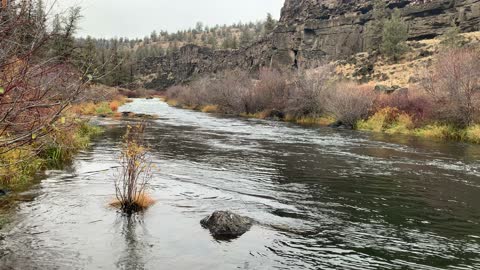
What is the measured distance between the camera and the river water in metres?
8.81

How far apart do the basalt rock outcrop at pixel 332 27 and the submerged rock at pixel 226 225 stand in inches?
3149

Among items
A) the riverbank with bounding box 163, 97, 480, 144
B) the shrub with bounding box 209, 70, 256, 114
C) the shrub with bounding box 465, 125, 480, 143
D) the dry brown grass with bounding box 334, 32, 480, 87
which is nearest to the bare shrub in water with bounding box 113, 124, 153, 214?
the shrub with bounding box 465, 125, 480, 143

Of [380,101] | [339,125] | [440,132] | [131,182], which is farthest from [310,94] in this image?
[131,182]

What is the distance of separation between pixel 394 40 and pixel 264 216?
77940mm

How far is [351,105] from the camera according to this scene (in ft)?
143

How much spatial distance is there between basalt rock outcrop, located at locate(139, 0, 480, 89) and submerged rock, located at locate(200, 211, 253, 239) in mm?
79993

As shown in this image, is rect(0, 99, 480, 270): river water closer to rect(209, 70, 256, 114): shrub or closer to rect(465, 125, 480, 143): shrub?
rect(465, 125, 480, 143): shrub

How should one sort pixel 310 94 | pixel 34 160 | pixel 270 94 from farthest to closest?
pixel 270 94
pixel 310 94
pixel 34 160

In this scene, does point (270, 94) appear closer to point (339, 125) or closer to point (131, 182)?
point (339, 125)

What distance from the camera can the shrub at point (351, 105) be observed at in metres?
43.6

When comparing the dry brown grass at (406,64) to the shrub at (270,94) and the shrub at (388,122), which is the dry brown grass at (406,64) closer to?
the shrub at (270,94)

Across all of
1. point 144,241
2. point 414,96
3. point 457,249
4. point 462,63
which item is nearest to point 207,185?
point 144,241

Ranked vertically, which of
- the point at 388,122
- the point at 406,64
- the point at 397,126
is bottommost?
the point at 397,126

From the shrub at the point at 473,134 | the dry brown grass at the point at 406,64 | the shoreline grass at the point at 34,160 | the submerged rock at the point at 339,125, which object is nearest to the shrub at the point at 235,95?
the submerged rock at the point at 339,125
